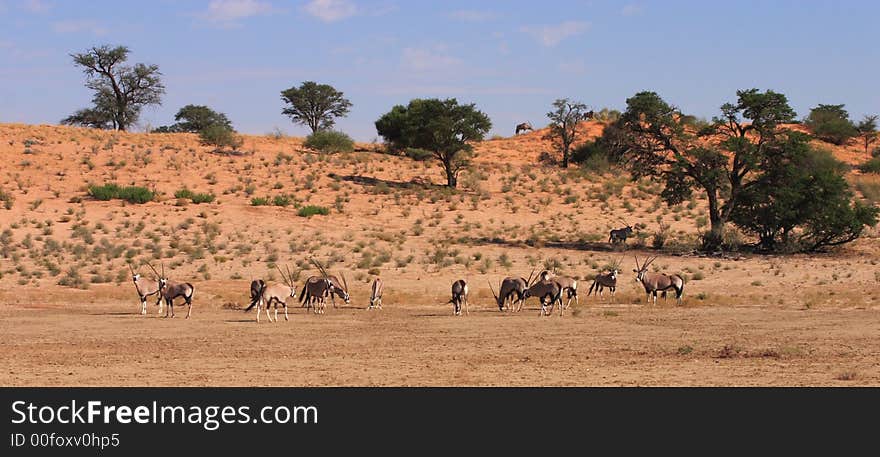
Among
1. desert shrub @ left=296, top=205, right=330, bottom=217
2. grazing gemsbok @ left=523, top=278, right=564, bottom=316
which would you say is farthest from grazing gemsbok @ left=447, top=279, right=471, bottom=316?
desert shrub @ left=296, top=205, right=330, bottom=217

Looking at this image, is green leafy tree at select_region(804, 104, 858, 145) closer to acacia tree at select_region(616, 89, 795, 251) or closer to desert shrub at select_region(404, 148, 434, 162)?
desert shrub at select_region(404, 148, 434, 162)

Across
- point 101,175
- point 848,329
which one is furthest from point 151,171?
point 848,329

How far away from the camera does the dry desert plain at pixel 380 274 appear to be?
1612 centimetres

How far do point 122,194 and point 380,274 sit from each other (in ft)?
64.7

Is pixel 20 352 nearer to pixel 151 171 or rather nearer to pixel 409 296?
pixel 409 296

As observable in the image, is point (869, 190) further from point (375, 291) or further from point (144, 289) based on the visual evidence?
point (144, 289)

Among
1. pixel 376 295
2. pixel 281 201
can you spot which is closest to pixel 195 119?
pixel 281 201

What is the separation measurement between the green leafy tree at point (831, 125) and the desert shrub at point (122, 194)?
58.4 metres

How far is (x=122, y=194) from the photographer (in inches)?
1873

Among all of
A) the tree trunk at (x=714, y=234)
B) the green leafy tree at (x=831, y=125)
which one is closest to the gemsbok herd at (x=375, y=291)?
the tree trunk at (x=714, y=234)

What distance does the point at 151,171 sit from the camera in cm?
5409

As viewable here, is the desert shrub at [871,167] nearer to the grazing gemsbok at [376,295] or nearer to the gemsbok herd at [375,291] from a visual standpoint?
the gemsbok herd at [375,291]

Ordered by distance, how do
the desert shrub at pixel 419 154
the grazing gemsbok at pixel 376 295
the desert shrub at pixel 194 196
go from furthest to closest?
the desert shrub at pixel 419 154
the desert shrub at pixel 194 196
the grazing gemsbok at pixel 376 295

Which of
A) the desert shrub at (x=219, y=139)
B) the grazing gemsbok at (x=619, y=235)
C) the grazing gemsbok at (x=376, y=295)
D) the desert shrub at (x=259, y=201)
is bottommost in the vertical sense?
the grazing gemsbok at (x=376, y=295)
